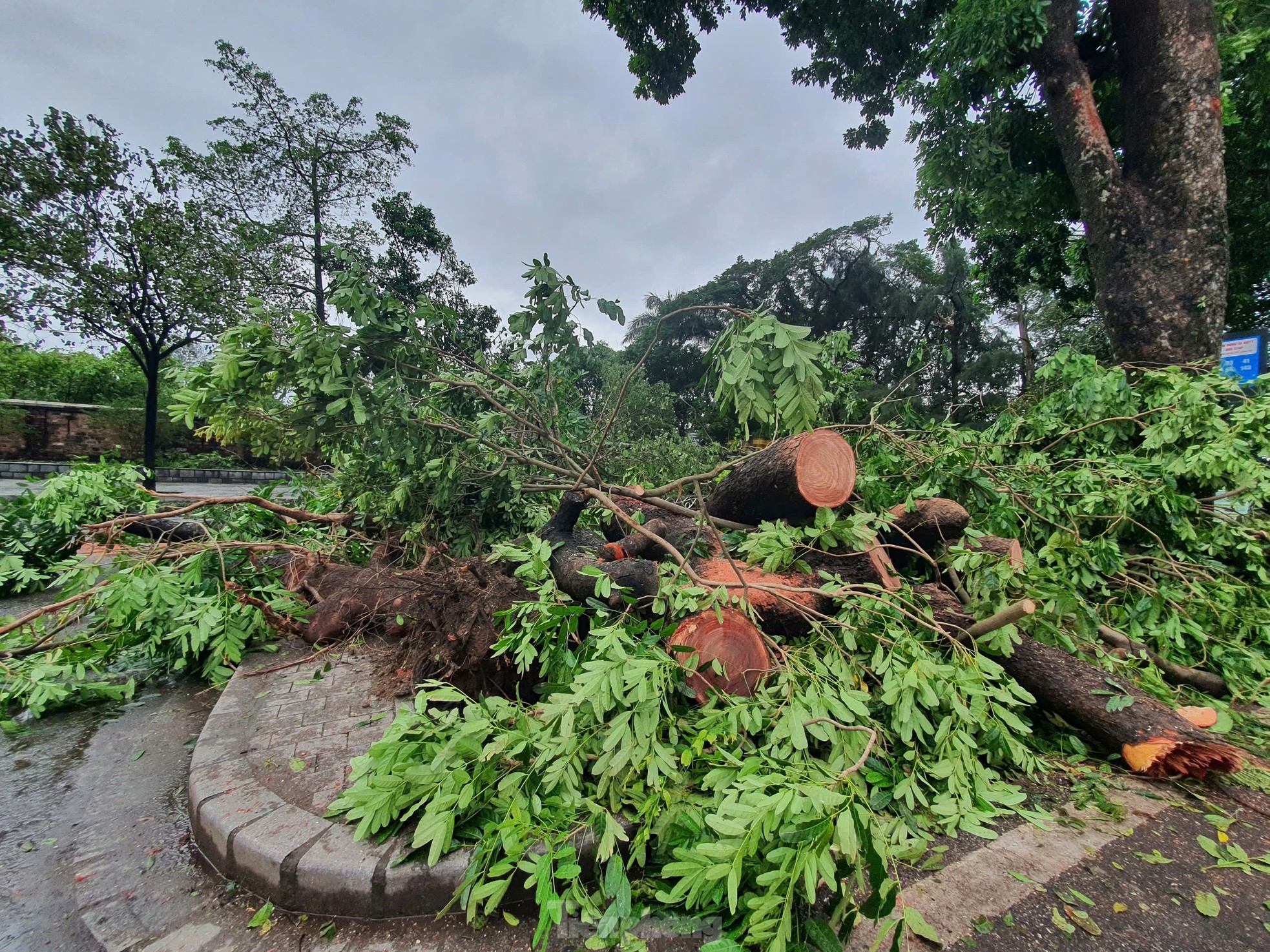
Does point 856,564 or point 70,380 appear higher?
point 70,380

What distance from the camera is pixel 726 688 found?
2.29 m

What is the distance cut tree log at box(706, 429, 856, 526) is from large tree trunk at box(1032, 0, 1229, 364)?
5075 mm

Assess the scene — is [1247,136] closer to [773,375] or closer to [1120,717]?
[1120,717]

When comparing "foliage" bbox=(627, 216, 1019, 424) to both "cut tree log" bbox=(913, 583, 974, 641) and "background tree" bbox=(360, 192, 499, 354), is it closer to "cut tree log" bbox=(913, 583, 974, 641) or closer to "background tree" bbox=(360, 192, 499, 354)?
"background tree" bbox=(360, 192, 499, 354)

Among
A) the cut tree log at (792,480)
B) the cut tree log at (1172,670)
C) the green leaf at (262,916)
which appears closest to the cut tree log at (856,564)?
the cut tree log at (792,480)

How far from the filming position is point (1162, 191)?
5793 millimetres

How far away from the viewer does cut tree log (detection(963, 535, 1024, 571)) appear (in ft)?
9.62

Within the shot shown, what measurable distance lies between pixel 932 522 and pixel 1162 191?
5666 millimetres

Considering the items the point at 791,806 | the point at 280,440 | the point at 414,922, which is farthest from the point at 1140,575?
the point at 280,440

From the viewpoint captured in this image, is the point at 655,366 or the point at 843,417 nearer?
the point at 843,417

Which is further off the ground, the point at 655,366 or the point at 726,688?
the point at 655,366

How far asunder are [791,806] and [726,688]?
958 mm

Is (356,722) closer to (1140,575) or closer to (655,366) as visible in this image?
(1140,575)

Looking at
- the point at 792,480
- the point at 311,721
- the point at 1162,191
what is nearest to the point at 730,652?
the point at 792,480
